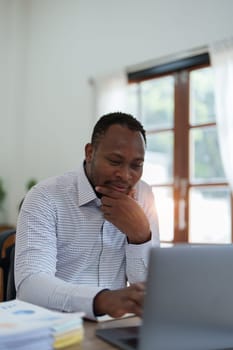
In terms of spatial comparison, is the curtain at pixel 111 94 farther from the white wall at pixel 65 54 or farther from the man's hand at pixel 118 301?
the man's hand at pixel 118 301

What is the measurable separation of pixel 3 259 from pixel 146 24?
2.74 metres

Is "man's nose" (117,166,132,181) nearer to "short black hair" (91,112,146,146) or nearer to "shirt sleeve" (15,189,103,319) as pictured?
"short black hair" (91,112,146,146)

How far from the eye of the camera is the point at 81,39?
4414 millimetres

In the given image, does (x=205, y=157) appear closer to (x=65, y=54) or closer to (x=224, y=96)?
(x=224, y=96)

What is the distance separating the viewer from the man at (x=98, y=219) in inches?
47.3

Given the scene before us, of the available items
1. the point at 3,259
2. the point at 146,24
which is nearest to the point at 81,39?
the point at 146,24

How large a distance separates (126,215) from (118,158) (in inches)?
6.6

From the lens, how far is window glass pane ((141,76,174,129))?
379cm

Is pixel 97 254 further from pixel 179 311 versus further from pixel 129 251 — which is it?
pixel 179 311

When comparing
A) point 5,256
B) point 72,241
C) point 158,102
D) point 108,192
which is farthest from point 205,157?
point 72,241

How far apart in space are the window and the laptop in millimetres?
2636

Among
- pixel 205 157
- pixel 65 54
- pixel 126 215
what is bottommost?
pixel 126 215

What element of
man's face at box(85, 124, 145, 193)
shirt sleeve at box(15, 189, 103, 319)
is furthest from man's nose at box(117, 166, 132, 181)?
shirt sleeve at box(15, 189, 103, 319)

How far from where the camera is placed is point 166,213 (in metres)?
3.69
